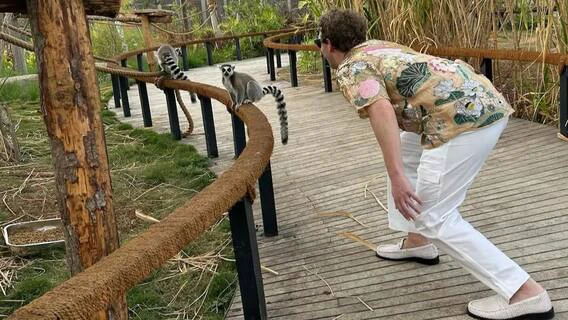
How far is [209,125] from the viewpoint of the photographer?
16.6 ft

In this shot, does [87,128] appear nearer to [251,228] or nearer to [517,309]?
[251,228]

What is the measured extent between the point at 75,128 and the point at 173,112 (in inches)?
160

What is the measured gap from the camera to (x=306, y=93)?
25.5 ft

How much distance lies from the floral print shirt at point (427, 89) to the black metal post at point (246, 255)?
498 mm

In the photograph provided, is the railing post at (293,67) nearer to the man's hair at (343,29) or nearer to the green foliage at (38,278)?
the green foliage at (38,278)

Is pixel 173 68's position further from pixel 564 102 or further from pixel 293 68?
pixel 564 102

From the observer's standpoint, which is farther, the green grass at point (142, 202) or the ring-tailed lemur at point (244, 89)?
the ring-tailed lemur at point (244, 89)

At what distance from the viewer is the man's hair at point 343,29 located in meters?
2.14

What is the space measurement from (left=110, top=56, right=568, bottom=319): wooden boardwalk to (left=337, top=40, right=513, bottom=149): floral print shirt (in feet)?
2.10

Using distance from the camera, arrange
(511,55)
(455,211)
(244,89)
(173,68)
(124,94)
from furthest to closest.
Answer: (124,94) < (173,68) < (244,89) < (511,55) < (455,211)

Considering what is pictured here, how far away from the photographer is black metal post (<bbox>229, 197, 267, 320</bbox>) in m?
2.08

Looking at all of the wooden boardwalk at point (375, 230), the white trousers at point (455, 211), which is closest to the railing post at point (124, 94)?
the wooden boardwalk at point (375, 230)

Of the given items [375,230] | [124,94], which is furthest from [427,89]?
[124,94]

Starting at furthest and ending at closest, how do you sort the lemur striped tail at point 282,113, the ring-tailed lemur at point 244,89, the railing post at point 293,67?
the railing post at point 293,67, the lemur striped tail at point 282,113, the ring-tailed lemur at point 244,89
